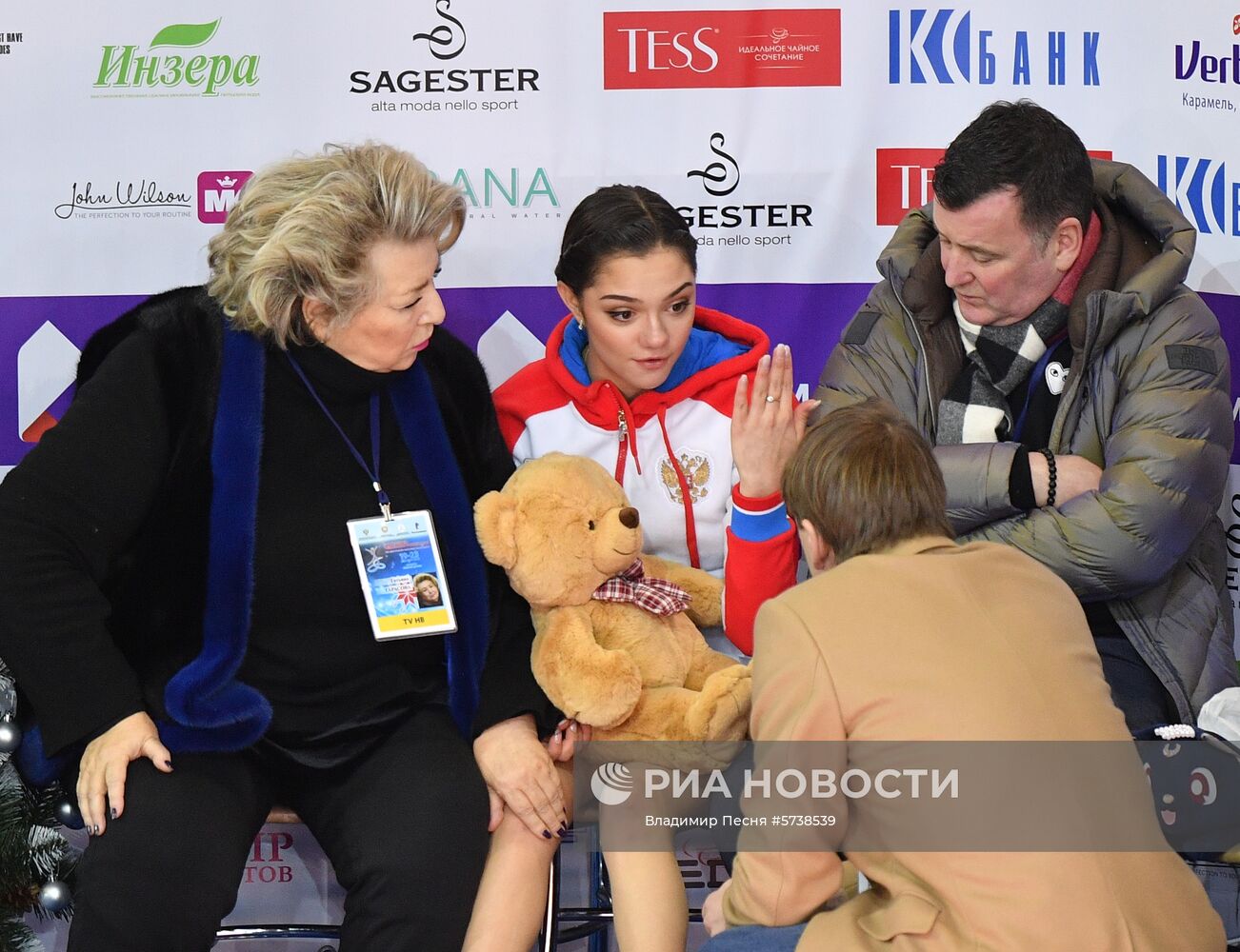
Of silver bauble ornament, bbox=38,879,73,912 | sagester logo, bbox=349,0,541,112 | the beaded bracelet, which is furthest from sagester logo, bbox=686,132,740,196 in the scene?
silver bauble ornament, bbox=38,879,73,912

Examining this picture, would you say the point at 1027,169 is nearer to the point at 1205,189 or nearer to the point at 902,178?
the point at 902,178

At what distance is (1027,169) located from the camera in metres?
2.81

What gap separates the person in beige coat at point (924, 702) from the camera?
1755 mm

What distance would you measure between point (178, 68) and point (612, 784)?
2.18 meters

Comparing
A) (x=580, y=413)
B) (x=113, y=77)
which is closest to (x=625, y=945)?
(x=580, y=413)

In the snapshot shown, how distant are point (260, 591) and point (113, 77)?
1737 millimetres

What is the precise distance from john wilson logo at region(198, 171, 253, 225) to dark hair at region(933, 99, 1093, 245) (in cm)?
176

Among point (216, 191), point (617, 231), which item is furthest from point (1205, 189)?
point (216, 191)

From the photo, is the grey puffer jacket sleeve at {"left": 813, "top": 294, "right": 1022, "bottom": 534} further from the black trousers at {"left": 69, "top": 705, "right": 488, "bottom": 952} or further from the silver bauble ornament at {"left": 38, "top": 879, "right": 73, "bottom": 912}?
the silver bauble ornament at {"left": 38, "top": 879, "right": 73, "bottom": 912}

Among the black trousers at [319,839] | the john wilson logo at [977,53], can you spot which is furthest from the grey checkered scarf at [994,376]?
the black trousers at [319,839]

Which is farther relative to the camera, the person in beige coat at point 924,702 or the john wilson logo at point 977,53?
the john wilson logo at point 977,53

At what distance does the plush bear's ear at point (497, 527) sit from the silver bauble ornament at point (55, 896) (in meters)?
1.02

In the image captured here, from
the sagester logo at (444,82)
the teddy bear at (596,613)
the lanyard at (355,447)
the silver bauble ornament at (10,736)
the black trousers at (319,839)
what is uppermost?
the sagester logo at (444,82)

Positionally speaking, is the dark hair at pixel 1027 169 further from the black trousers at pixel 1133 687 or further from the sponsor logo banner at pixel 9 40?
the sponsor logo banner at pixel 9 40
